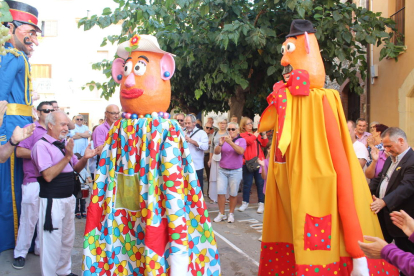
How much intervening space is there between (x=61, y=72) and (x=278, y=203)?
921 inches

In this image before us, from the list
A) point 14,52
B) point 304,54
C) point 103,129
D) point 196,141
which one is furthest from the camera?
point 196,141

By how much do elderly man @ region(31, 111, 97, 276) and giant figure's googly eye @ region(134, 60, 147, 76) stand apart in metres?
0.92

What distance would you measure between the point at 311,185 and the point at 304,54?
1.24 metres

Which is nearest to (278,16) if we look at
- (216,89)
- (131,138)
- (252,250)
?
(216,89)

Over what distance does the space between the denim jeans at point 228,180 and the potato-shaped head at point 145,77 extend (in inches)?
138

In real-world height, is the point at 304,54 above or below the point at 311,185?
above

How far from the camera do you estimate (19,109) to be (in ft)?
13.7

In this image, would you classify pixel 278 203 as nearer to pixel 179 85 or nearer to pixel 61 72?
pixel 179 85

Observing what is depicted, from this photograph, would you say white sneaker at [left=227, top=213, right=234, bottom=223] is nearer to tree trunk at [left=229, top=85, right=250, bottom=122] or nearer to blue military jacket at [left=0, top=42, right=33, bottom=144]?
tree trunk at [left=229, top=85, right=250, bottom=122]

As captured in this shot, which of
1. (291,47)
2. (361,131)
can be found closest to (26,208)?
(291,47)

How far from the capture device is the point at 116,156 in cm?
330

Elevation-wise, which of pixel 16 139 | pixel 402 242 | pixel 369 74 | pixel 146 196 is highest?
pixel 369 74

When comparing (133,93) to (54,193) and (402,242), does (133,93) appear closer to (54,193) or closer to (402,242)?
(54,193)

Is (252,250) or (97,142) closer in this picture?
(252,250)
